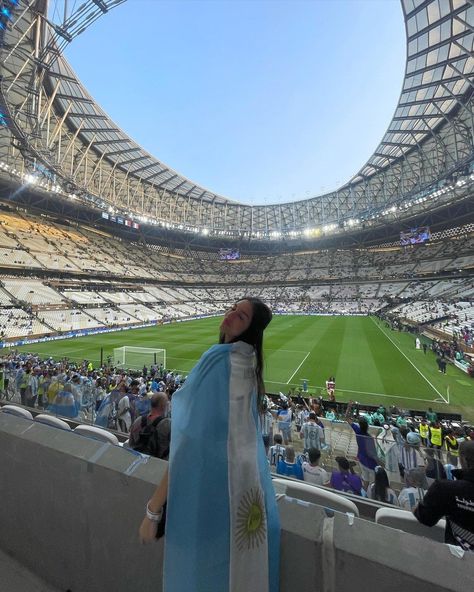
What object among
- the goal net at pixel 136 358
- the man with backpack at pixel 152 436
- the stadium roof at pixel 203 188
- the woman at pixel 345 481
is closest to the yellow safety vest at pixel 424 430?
the woman at pixel 345 481

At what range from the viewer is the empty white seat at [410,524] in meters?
1.93

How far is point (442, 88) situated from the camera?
3052cm

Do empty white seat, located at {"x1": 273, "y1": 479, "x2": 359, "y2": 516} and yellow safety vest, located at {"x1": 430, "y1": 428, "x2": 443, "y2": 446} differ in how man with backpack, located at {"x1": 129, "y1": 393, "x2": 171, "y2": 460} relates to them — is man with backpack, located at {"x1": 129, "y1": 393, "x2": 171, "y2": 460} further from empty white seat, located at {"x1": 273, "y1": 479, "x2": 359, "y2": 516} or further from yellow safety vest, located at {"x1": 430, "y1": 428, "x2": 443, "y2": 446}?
yellow safety vest, located at {"x1": 430, "y1": 428, "x2": 443, "y2": 446}

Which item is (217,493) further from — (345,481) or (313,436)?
(313,436)

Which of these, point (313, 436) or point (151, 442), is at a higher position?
point (151, 442)

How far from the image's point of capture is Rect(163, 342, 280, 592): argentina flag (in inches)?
50.0

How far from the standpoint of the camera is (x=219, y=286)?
79312 mm

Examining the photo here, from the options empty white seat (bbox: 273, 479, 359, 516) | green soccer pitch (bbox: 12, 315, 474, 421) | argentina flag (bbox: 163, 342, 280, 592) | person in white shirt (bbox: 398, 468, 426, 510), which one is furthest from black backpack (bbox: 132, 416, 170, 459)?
green soccer pitch (bbox: 12, 315, 474, 421)

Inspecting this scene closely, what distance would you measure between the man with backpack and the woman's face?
1609 mm

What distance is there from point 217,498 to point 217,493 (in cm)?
2

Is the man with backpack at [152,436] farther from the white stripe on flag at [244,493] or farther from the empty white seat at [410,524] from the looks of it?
the empty white seat at [410,524]

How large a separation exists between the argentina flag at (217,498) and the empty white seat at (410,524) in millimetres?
1052

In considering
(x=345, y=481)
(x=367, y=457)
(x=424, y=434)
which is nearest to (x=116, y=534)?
(x=345, y=481)

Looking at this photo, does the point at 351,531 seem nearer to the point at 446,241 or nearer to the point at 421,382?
the point at 421,382
